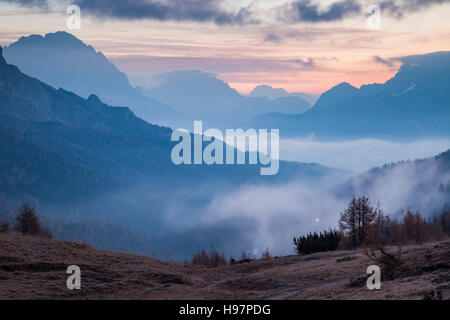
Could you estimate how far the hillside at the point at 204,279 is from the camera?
21922 millimetres

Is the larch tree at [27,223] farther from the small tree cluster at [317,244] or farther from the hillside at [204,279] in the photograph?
the small tree cluster at [317,244]

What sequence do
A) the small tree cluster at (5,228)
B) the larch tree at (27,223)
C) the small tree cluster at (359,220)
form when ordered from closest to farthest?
the small tree cluster at (359,220) → the small tree cluster at (5,228) → the larch tree at (27,223)

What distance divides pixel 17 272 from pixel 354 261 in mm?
25753

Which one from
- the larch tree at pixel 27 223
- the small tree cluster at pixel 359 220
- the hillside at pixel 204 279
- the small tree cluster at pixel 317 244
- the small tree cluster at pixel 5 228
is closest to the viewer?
the hillside at pixel 204 279

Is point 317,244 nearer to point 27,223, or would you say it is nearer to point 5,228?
point 27,223

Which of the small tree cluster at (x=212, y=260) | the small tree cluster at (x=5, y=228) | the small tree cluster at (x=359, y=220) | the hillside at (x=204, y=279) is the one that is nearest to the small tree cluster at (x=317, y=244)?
the small tree cluster at (x=359, y=220)

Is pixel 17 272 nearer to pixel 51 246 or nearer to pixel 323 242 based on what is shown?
pixel 51 246

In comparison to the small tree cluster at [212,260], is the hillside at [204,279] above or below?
below

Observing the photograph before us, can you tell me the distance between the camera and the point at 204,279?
35250 millimetres

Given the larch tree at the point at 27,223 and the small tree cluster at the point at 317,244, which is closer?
the small tree cluster at the point at 317,244
